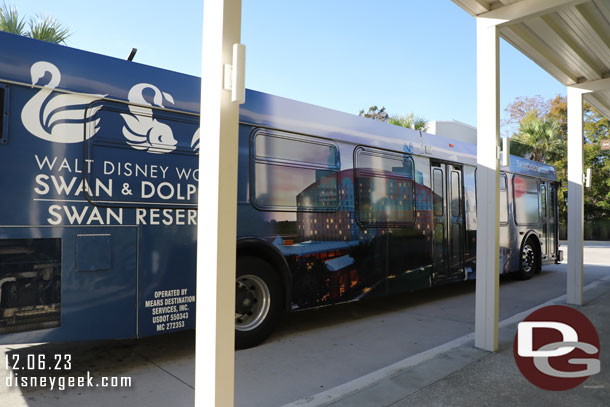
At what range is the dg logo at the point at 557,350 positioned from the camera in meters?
3.90

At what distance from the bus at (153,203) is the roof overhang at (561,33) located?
219 cm

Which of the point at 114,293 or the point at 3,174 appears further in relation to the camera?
the point at 114,293

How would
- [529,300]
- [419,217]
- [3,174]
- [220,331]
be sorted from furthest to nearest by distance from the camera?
[529,300], [419,217], [3,174], [220,331]

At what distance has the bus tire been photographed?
1044 cm

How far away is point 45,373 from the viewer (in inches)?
163

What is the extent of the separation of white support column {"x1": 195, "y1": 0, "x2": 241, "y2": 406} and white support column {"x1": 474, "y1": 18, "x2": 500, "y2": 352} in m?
3.33

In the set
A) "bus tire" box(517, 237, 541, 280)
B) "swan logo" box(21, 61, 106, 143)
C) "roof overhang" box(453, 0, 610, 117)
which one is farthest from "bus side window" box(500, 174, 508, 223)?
"swan logo" box(21, 61, 106, 143)

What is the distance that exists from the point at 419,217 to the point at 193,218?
4103mm

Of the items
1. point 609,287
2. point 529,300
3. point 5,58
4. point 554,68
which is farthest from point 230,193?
point 609,287

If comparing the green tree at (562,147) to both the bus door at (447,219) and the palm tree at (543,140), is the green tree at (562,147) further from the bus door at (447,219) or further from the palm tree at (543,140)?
the bus door at (447,219)

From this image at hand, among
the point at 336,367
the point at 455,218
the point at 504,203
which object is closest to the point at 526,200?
the point at 504,203

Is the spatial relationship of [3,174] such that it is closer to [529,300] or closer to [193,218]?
[193,218]

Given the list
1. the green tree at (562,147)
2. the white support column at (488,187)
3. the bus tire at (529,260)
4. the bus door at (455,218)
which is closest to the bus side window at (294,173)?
the white support column at (488,187)

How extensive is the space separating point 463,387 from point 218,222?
2.67m
